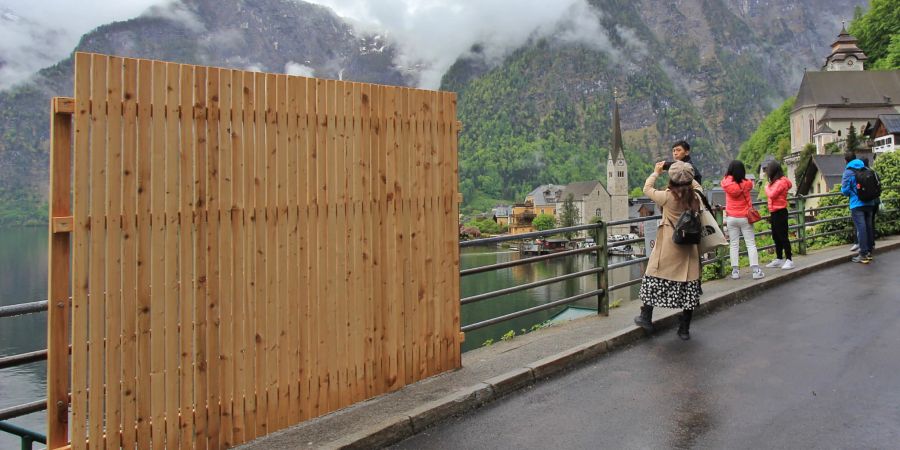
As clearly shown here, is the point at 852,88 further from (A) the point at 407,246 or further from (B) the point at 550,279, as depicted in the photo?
(A) the point at 407,246

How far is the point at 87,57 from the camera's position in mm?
3553

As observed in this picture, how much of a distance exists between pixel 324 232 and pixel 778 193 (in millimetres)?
8687

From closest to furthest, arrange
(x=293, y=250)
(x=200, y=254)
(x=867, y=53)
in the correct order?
1. (x=200, y=254)
2. (x=293, y=250)
3. (x=867, y=53)

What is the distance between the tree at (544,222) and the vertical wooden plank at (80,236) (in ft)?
434

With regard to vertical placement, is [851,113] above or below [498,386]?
above

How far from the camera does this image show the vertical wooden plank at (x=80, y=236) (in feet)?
11.6

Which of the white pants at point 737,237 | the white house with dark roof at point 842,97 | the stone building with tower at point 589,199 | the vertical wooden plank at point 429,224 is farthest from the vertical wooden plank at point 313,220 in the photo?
the stone building with tower at point 589,199

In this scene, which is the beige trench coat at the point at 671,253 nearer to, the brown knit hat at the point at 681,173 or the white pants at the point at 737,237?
the brown knit hat at the point at 681,173

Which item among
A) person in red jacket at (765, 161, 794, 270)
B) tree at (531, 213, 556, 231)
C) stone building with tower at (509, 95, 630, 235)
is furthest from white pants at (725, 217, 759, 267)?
tree at (531, 213, 556, 231)

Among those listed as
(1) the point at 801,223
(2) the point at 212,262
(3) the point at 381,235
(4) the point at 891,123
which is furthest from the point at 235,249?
(4) the point at 891,123

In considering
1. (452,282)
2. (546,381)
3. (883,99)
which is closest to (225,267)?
(452,282)

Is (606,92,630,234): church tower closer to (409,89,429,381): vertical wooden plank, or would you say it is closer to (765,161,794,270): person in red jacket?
(765,161,794,270): person in red jacket

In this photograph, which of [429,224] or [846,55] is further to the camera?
[846,55]

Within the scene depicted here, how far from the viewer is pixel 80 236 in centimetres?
359
